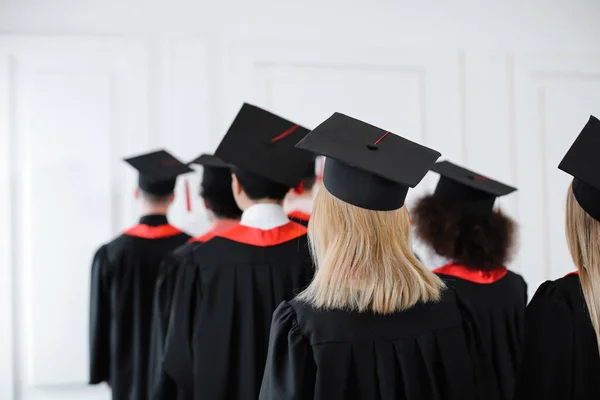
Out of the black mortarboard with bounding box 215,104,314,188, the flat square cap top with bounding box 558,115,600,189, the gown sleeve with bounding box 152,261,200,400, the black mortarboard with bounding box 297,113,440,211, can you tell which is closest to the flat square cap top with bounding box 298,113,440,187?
the black mortarboard with bounding box 297,113,440,211

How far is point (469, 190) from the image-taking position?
221cm

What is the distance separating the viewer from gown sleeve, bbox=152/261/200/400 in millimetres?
1985

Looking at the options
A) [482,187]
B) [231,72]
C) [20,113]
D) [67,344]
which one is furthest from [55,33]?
[482,187]

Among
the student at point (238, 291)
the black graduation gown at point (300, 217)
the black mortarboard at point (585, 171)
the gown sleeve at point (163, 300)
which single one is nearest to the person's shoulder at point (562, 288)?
the black mortarboard at point (585, 171)

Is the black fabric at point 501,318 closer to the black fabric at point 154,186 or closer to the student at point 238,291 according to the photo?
the student at point 238,291

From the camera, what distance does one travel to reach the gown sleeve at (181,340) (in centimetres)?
199

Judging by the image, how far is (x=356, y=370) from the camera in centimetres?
128

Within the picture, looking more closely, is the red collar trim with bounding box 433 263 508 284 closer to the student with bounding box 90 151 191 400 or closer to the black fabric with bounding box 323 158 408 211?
the black fabric with bounding box 323 158 408 211

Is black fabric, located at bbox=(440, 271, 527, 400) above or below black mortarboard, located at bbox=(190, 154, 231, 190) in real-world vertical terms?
below

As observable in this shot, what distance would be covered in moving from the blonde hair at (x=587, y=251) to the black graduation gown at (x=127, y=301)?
190 centimetres

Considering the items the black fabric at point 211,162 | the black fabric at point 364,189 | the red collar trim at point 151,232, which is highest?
the black fabric at point 211,162

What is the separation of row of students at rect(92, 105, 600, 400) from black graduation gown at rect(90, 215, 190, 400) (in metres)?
0.70

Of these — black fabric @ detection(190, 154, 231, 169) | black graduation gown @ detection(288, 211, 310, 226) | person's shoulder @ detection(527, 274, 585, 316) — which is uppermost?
black fabric @ detection(190, 154, 231, 169)

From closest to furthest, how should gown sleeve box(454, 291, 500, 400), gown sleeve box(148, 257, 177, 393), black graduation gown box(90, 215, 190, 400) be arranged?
1. gown sleeve box(454, 291, 500, 400)
2. gown sleeve box(148, 257, 177, 393)
3. black graduation gown box(90, 215, 190, 400)
